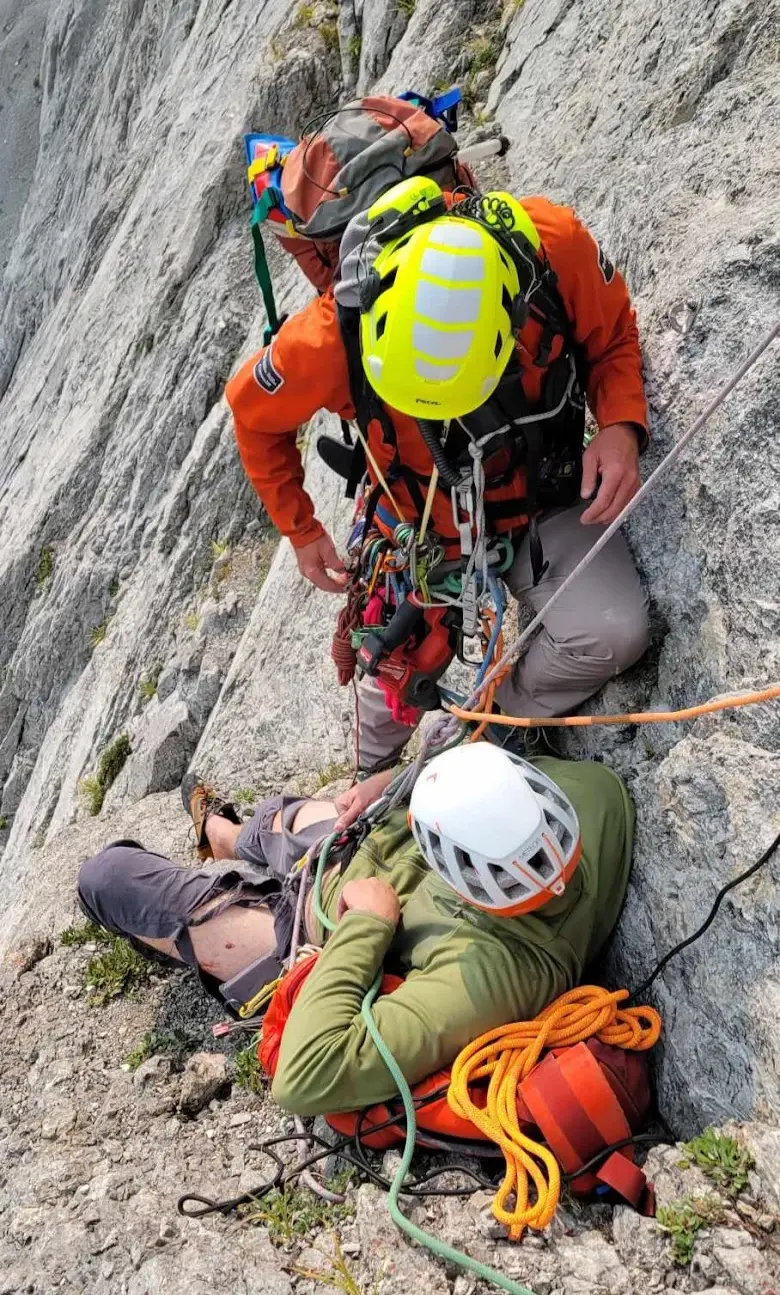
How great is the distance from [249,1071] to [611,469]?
11.4 ft

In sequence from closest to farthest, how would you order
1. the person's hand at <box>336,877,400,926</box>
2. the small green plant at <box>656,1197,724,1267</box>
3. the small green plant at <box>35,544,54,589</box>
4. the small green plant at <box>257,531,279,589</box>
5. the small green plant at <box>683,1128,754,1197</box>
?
the small green plant at <box>656,1197,724,1267</box> < the small green plant at <box>683,1128,754,1197</box> < the person's hand at <box>336,877,400,926</box> < the small green plant at <box>257,531,279,589</box> < the small green plant at <box>35,544,54,589</box>

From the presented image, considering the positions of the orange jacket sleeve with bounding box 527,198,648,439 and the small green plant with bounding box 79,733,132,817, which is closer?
the orange jacket sleeve with bounding box 527,198,648,439

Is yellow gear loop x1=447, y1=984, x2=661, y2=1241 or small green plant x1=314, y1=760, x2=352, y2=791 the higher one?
yellow gear loop x1=447, y1=984, x2=661, y2=1241

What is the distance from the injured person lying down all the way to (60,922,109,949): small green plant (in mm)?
1793

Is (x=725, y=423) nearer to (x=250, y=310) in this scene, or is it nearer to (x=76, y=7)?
(x=250, y=310)

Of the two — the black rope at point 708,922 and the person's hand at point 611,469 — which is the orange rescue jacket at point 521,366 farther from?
the black rope at point 708,922

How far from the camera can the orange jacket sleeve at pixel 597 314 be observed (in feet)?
12.0

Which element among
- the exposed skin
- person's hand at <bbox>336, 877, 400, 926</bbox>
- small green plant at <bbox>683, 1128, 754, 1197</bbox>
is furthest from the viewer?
the exposed skin

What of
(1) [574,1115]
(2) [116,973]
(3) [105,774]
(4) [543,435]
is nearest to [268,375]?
(4) [543,435]

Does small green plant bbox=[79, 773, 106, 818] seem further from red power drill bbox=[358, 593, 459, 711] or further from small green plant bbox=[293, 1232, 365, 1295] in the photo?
small green plant bbox=[293, 1232, 365, 1295]

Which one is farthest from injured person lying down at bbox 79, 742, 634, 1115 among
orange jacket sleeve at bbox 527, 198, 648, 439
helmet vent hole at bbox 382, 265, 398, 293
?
helmet vent hole at bbox 382, 265, 398, 293

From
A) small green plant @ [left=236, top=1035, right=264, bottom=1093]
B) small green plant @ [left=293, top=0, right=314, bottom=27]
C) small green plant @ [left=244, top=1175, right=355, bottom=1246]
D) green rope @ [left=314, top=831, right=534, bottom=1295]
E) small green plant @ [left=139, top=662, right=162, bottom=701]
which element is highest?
small green plant @ [left=293, top=0, right=314, bottom=27]

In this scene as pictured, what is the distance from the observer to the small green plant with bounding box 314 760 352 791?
645 centimetres

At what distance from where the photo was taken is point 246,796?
698cm
